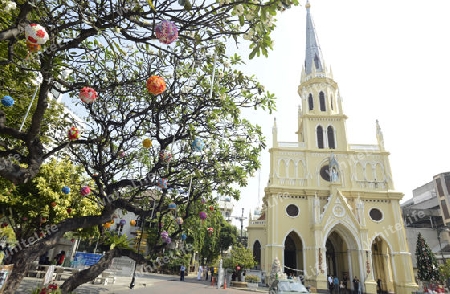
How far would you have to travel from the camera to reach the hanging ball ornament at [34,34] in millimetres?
3580

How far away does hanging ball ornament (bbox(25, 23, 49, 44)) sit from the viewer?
3580mm

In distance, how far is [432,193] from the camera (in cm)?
3897

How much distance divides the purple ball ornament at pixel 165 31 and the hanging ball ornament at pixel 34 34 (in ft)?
5.47

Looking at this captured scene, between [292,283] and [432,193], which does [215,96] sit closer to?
[292,283]

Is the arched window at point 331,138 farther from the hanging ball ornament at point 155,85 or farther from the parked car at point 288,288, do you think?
the hanging ball ornament at point 155,85

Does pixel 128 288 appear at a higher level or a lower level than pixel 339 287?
lower

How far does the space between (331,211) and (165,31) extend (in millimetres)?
25134

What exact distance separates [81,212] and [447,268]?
32783 millimetres

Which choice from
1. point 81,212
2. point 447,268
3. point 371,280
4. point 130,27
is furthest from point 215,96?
point 447,268

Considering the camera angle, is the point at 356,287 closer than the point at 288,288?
No

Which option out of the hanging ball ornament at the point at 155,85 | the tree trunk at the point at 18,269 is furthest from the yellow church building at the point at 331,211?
the hanging ball ornament at the point at 155,85

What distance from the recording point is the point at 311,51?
117 ft

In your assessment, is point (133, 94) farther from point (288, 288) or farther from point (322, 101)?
point (322, 101)

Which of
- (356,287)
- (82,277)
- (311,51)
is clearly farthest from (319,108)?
(82,277)
